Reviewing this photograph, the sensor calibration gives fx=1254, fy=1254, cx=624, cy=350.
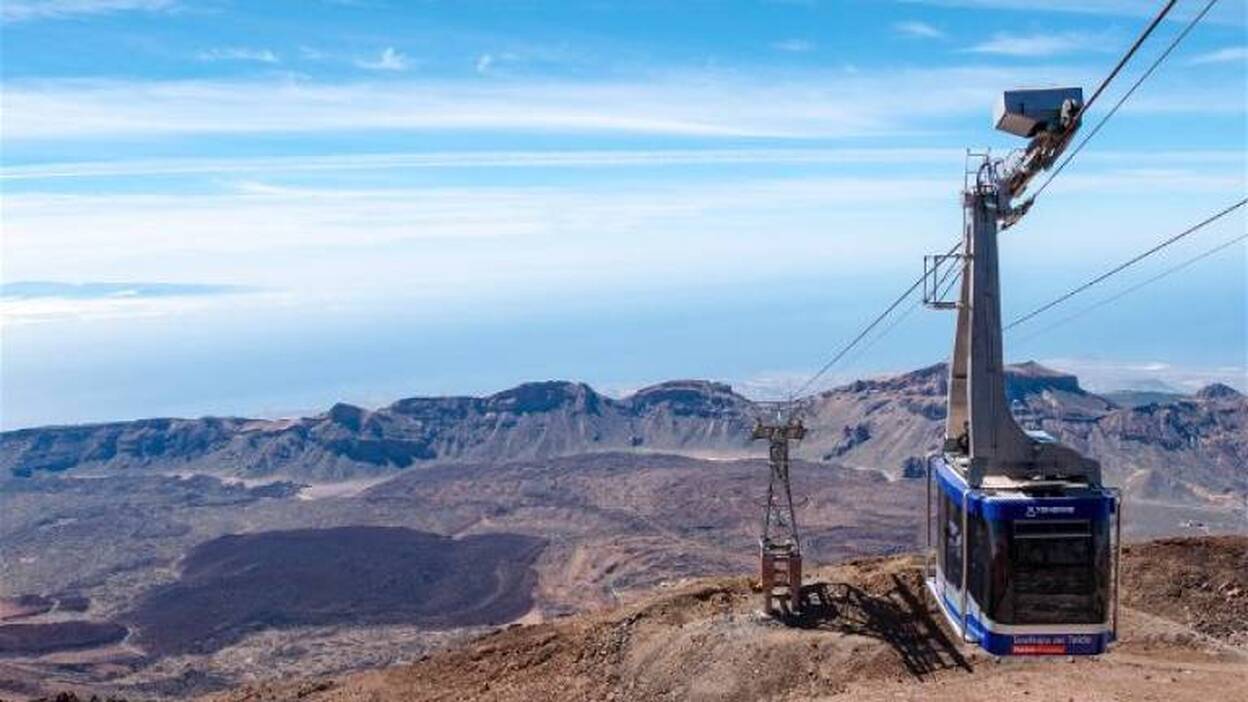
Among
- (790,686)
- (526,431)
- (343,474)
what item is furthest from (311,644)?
(526,431)

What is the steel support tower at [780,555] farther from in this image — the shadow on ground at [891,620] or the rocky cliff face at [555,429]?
the rocky cliff face at [555,429]

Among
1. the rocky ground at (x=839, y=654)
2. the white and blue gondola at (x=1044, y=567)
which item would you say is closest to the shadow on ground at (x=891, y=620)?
the rocky ground at (x=839, y=654)

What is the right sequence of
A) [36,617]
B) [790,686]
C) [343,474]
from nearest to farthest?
[790,686] → [36,617] → [343,474]

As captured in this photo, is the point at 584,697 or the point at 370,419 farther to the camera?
the point at 370,419

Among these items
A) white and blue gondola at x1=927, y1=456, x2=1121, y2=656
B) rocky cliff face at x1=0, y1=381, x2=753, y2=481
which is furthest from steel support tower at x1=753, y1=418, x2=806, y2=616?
rocky cliff face at x1=0, y1=381, x2=753, y2=481

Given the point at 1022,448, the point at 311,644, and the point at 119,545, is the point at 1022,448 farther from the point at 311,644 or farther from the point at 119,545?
the point at 119,545
